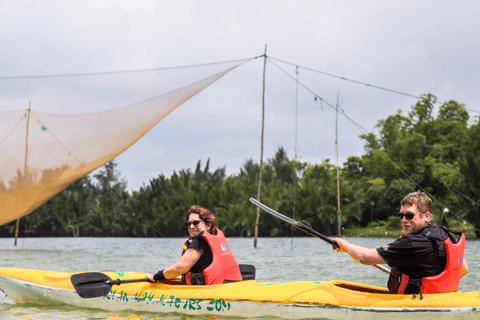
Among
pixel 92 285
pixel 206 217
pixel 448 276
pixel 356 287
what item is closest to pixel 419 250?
pixel 448 276

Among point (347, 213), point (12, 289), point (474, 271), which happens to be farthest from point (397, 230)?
point (12, 289)

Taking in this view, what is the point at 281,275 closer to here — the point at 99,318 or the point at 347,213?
the point at 99,318

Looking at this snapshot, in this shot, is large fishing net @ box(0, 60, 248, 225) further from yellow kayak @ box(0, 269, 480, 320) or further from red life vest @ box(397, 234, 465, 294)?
red life vest @ box(397, 234, 465, 294)

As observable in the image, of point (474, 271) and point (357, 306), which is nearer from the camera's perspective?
point (357, 306)

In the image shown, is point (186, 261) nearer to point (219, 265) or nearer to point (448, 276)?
point (219, 265)

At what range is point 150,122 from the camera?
10195 mm

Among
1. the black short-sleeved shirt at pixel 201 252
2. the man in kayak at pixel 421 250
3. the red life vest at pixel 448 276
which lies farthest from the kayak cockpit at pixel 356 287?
the black short-sleeved shirt at pixel 201 252

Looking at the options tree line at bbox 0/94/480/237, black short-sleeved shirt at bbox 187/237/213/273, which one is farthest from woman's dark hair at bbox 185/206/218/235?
tree line at bbox 0/94/480/237

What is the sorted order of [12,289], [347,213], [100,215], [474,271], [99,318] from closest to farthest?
[99,318] → [12,289] → [474,271] → [347,213] → [100,215]

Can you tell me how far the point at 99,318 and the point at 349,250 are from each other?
3111mm

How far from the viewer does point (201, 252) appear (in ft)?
16.0

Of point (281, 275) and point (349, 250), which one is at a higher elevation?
point (349, 250)

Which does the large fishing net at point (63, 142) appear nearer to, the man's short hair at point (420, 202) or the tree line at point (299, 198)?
the man's short hair at point (420, 202)

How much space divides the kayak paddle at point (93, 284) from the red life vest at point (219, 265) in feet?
3.57
